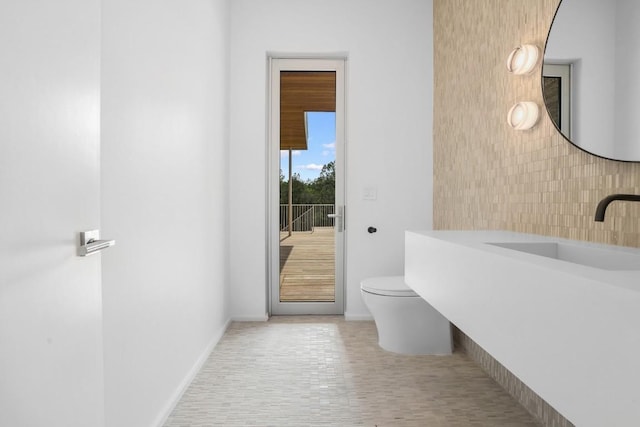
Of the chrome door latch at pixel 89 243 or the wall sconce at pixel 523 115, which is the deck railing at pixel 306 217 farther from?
the chrome door latch at pixel 89 243

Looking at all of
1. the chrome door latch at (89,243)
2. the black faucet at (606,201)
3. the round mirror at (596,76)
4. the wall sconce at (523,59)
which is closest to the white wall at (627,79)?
the round mirror at (596,76)

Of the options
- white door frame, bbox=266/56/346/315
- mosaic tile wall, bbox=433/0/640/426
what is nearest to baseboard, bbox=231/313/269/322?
white door frame, bbox=266/56/346/315

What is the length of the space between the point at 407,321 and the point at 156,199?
171 cm

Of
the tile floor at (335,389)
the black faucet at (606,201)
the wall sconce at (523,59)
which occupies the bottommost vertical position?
the tile floor at (335,389)

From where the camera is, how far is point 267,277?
3.80 metres

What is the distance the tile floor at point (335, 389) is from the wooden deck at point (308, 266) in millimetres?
668

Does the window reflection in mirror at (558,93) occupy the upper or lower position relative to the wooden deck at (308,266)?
upper

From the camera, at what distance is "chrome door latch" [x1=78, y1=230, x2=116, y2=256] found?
3.57ft

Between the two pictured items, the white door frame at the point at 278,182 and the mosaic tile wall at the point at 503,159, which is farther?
the white door frame at the point at 278,182

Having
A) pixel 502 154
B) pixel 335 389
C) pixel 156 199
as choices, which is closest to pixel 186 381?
pixel 335 389

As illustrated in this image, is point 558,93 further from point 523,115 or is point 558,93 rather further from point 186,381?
point 186,381

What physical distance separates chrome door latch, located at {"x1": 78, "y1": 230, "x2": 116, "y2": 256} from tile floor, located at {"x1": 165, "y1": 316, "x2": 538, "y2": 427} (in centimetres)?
117

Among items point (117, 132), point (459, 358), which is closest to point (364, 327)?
point (459, 358)

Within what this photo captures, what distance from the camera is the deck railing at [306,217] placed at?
3816mm
